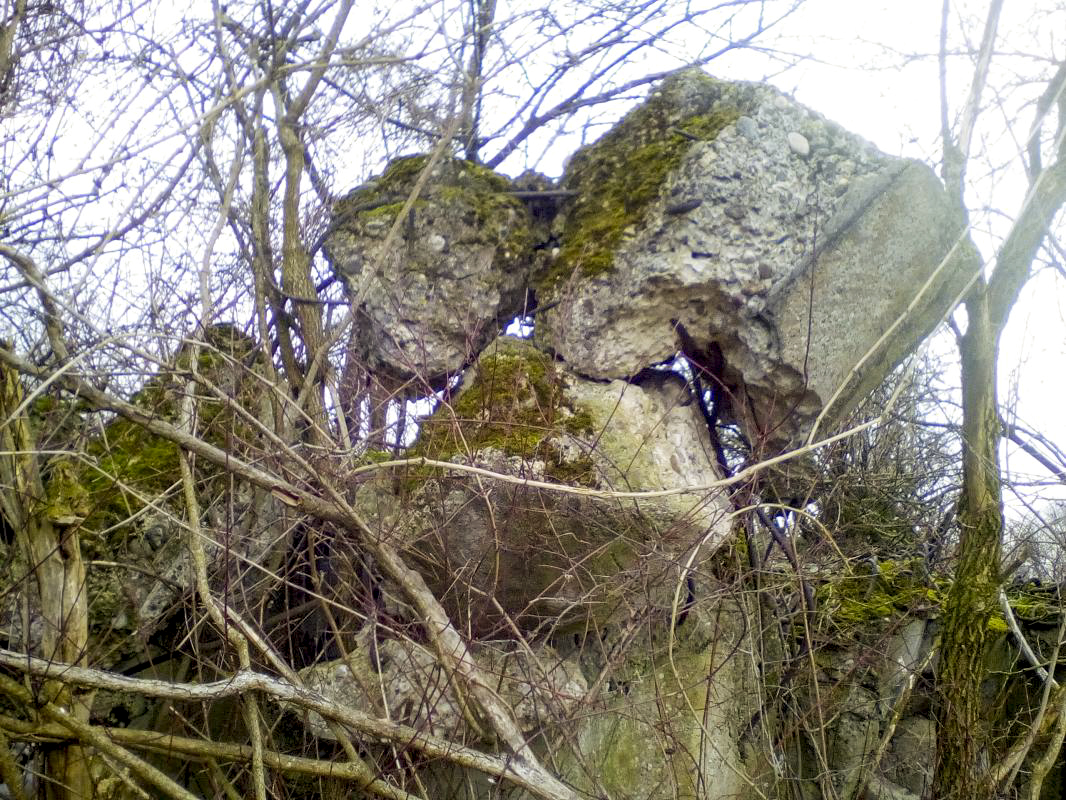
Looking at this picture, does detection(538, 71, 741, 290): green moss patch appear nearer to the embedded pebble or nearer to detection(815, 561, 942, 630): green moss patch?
the embedded pebble

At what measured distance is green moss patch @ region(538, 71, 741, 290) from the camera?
3.72 m

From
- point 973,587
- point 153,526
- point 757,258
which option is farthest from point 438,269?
point 973,587

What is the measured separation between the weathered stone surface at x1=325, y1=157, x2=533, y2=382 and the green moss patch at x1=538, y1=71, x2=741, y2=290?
0.64 ft

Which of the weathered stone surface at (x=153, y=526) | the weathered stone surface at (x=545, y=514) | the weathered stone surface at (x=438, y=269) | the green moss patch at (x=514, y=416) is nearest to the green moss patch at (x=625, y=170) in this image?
the weathered stone surface at (x=438, y=269)

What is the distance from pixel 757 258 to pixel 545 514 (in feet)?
4.06

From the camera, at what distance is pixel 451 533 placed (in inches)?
134

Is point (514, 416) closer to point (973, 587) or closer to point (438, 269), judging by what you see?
point (438, 269)

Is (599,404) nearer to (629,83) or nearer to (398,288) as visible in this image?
(398,288)

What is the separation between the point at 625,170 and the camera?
3.89m

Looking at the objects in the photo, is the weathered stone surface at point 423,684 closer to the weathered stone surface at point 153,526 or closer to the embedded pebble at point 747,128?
the weathered stone surface at point 153,526

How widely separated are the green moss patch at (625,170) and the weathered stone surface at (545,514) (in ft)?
1.68

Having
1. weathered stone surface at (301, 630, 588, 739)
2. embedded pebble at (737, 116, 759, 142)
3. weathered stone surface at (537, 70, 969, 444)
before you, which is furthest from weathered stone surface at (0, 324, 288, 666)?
embedded pebble at (737, 116, 759, 142)

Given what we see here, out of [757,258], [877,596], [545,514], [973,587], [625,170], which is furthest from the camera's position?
[877,596]

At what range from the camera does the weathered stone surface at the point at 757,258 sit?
11.9ft
